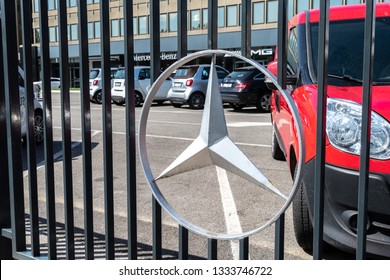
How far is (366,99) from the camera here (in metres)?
1.29

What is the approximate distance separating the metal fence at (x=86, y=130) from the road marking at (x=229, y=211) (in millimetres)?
1037

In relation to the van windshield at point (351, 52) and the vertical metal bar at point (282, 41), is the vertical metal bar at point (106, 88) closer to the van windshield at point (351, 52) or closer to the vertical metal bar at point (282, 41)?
the vertical metal bar at point (282, 41)

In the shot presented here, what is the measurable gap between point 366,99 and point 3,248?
7.57ft

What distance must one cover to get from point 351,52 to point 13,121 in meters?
2.41

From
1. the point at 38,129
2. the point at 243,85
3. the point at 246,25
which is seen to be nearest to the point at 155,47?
the point at 246,25

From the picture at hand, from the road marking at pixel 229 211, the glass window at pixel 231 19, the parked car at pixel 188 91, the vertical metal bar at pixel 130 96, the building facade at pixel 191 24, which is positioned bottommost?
the road marking at pixel 229 211

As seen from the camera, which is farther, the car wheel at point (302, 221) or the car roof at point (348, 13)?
the car roof at point (348, 13)

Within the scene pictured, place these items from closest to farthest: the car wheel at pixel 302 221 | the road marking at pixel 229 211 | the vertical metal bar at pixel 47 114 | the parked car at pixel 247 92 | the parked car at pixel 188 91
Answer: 1. the vertical metal bar at pixel 47 114
2. the car wheel at pixel 302 221
3. the road marking at pixel 229 211
4. the parked car at pixel 247 92
5. the parked car at pixel 188 91

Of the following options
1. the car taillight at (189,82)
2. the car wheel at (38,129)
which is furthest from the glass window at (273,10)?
the car taillight at (189,82)

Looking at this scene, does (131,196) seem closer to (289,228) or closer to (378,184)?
(378,184)

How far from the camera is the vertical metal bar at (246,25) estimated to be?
1554 mm

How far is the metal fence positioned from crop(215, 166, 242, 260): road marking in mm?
1037

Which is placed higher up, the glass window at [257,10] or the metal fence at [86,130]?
the glass window at [257,10]

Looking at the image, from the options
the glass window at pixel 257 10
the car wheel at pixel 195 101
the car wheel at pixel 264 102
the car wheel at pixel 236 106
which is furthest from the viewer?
the car wheel at pixel 195 101
